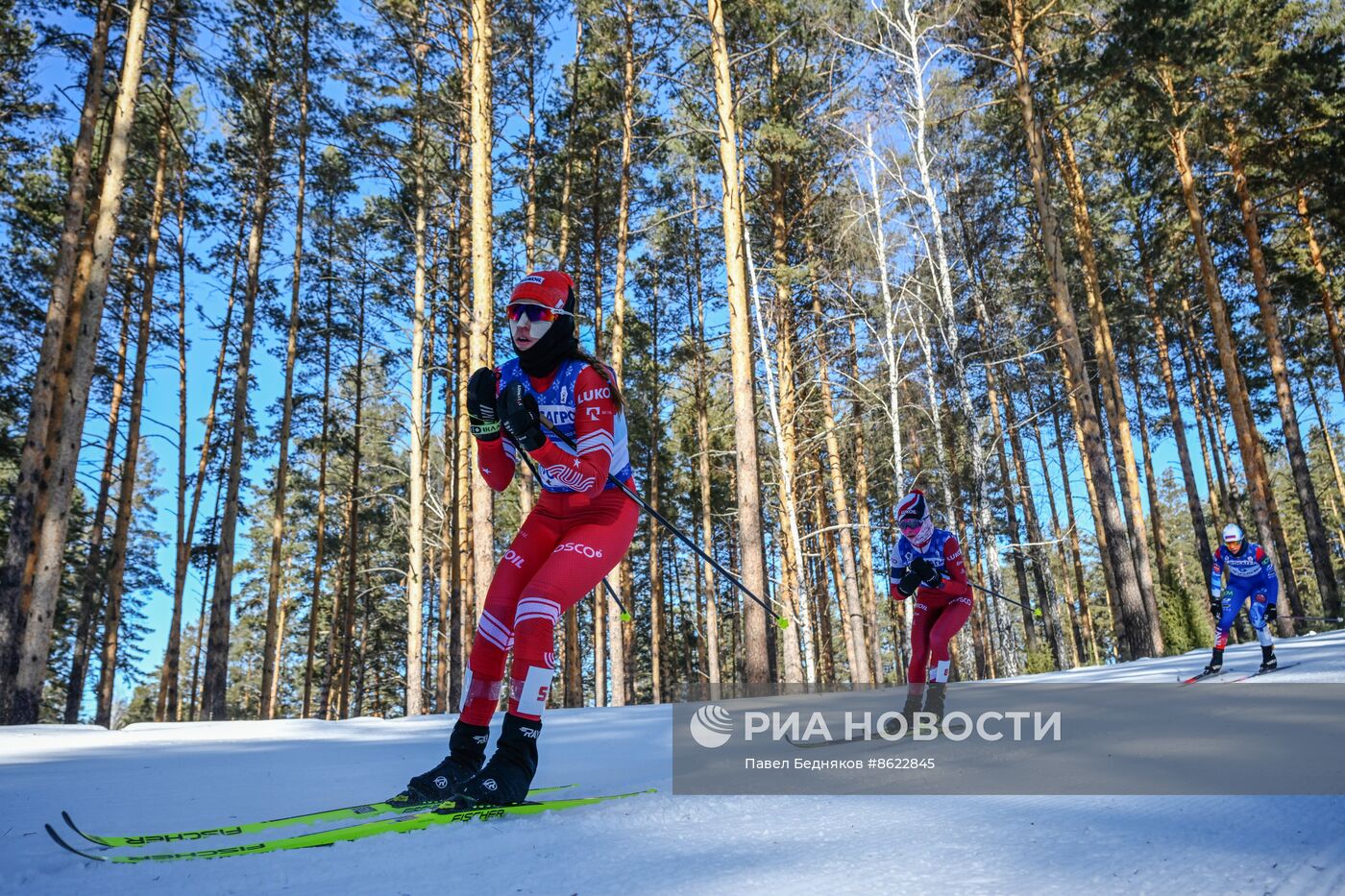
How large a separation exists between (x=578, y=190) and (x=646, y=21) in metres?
4.46

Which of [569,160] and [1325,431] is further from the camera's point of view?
[1325,431]

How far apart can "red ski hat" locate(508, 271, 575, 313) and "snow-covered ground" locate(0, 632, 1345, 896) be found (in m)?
2.02

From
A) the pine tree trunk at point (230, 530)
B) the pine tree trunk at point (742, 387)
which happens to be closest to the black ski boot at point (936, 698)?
the pine tree trunk at point (742, 387)

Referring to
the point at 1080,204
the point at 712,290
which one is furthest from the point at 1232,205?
the point at 712,290

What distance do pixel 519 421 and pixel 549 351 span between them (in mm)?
400

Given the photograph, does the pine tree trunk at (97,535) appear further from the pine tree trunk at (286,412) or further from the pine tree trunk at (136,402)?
the pine tree trunk at (286,412)

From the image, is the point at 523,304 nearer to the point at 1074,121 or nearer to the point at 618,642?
the point at 618,642

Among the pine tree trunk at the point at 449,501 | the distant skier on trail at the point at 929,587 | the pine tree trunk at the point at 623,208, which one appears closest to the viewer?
the distant skier on trail at the point at 929,587

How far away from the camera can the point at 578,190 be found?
1920 centimetres

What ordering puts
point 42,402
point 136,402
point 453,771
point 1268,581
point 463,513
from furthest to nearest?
point 136,402 → point 463,513 → point 42,402 → point 1268,581 → point 453,771

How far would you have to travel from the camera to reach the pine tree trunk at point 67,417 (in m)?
9.76

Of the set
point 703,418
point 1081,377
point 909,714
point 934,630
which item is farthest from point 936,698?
point 703,418

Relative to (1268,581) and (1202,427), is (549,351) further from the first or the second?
(1202,427)

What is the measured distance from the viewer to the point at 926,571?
591cm
